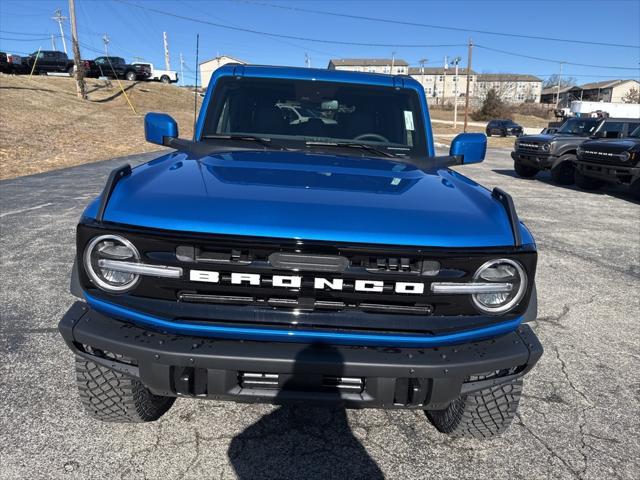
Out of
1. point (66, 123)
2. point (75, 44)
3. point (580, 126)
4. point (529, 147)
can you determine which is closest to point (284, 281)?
point (529, 147)

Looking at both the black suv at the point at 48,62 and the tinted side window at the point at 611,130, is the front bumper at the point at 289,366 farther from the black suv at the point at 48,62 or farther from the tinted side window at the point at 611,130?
the black suv at the point at 48,62

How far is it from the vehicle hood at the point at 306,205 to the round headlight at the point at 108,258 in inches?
3.8

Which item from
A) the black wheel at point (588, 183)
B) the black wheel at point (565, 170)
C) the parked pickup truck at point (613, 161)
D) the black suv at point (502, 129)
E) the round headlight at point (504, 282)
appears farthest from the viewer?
the black suv at point (502, 129)

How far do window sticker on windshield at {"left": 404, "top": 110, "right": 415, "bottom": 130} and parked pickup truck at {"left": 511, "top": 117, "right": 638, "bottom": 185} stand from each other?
10433 millimetres

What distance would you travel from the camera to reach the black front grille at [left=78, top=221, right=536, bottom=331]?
1.88m

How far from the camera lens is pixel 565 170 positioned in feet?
41.1

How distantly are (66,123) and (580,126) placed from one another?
19019mm

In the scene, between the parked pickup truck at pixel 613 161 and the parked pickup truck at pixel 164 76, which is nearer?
the parked pickup truck at pixel 613 161

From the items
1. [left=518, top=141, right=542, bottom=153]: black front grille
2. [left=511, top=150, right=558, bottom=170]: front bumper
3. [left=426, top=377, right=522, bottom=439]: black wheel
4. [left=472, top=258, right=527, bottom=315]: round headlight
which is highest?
[left=518, top=141, right=542, bottom=153]: black front grille

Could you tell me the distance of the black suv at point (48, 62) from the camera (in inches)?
1433

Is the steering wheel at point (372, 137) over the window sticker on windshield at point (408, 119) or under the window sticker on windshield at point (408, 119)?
under

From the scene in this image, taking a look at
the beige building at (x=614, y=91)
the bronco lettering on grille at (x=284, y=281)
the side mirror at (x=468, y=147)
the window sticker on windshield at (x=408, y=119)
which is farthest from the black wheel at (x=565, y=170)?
the beige building at (x=614, y=91)

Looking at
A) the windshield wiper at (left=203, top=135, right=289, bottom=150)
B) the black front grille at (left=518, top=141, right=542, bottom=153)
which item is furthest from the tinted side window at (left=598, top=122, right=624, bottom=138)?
the windshield wiper at (left=203, top=135, right=289, bottom=150)

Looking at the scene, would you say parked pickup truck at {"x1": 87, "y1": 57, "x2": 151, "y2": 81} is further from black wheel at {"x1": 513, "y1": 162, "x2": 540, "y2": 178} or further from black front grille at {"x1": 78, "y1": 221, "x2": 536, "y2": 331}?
black front grille at {"x1": 78, "y1": 221, "x2": 536, "y2": 331}
